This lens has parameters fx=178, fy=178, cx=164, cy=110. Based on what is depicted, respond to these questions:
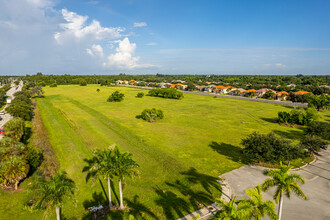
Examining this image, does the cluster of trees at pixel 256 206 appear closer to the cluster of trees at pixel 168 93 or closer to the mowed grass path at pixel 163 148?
the mowed grass path at pixel 163 148

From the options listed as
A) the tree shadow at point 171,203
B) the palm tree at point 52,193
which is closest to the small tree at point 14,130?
the palm tree at point 52,193

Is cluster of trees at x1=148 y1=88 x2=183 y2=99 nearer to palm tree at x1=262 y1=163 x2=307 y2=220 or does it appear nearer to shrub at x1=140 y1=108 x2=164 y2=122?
shrub at x1=140 y1=108 x2=164 y2=122

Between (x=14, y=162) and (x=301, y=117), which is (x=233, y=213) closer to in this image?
(x=14, y=162)

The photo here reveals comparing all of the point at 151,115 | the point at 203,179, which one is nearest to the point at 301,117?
the point at 151,115

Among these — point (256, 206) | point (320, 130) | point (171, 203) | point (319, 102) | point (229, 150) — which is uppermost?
point (319, 102)

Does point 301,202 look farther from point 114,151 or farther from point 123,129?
point 123,129

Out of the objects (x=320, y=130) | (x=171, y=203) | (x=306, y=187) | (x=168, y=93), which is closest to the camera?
(x=171, y=203)

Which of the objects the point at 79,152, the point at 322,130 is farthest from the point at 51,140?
the point at 322,130
